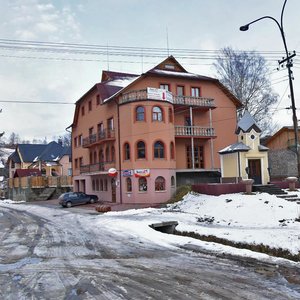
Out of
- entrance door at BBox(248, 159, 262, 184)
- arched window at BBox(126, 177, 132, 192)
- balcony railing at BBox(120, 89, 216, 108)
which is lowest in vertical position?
arched window at BBox(126, 177, 132, 192)

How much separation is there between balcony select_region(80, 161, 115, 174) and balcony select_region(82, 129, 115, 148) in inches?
89.3

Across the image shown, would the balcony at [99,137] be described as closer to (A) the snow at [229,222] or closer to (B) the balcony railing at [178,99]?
(B) the balcony railing at [178,99]

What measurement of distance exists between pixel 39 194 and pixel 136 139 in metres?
24.0

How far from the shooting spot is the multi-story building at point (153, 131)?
32375 mm

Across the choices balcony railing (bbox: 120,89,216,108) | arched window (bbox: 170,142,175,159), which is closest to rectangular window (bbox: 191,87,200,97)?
balcony railing (bbox: 120,89,216,108)

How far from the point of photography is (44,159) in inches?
3059

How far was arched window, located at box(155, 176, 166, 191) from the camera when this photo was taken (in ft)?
105

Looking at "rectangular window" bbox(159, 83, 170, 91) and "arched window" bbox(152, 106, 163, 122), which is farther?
"rectangular window" bbox(159, 83, 170, 91)

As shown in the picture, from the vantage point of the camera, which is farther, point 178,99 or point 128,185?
point 178,99

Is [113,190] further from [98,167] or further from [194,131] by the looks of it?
[194,131]

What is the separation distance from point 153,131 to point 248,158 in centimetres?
839

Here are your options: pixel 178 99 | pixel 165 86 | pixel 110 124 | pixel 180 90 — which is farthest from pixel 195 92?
pixel 110 124

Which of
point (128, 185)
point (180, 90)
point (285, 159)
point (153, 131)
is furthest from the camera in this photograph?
point (285, 159)

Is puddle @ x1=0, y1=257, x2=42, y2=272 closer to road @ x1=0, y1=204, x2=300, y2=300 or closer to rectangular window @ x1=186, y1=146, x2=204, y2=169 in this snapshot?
road @ x1=0, y1=204, x2=300, y2=300
